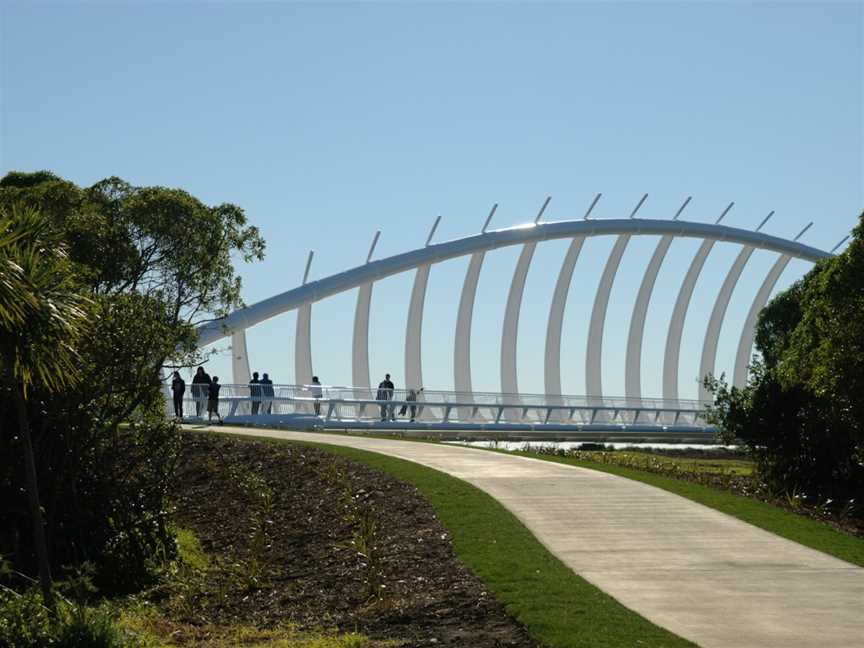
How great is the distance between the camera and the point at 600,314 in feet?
166

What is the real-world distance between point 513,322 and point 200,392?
16.3 m

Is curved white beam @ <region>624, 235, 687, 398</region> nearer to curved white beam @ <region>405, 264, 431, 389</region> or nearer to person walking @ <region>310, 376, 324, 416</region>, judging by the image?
curved white beam @ <region>405, 264, 431, 389</region>

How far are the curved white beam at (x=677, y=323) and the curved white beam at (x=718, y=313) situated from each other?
1.76 metres

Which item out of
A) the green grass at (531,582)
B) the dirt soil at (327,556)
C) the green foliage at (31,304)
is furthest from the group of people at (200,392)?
the green foliage at (31,304)

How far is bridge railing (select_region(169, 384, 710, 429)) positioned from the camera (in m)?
35.0

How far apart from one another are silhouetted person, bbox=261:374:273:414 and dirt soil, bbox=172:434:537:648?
12.9 m

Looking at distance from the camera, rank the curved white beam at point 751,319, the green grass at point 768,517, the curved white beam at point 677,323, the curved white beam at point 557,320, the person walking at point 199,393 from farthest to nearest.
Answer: the curved white beam at point 751,319 < the curved white beam at point 677,323 < the curved white beam at point 557,320 < the person walking at point 199,393 < the green grass at point 768,517

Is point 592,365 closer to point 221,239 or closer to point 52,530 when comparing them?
point 221,239

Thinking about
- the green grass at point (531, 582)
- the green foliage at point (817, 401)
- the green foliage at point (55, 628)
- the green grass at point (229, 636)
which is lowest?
the green grass at point (229, 636)

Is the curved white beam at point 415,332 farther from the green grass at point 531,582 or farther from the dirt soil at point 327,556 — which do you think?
the green grass at point 531,582

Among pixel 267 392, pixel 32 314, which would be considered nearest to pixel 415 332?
pixel 267 392

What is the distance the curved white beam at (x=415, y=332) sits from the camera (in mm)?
45719

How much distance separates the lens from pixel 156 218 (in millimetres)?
26281

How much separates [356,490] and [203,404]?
56.3ft
